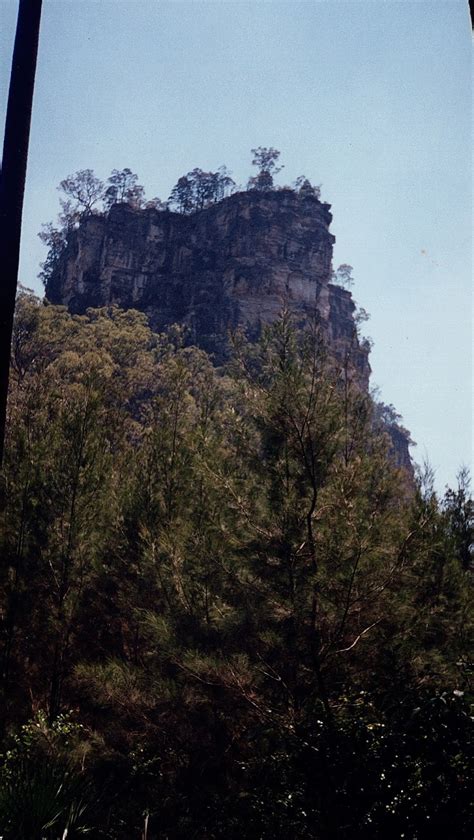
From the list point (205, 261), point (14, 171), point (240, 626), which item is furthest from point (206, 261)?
point (14, 171)

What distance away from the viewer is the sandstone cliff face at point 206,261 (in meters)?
54.2

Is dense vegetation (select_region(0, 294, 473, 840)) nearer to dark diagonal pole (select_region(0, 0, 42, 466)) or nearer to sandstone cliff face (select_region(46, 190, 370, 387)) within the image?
dark diagonal pole (select_region(0, 0, 42, 466))

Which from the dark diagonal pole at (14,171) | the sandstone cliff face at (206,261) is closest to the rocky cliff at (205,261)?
the sandstone cliff face at (206,261)

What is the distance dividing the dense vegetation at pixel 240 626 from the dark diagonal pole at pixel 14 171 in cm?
297

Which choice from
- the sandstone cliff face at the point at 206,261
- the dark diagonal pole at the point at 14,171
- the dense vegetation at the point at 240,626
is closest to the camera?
the dark diagonal pole at the point at 14,171

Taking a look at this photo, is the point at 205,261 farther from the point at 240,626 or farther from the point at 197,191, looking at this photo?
the point at 240,626

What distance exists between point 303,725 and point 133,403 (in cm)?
2695

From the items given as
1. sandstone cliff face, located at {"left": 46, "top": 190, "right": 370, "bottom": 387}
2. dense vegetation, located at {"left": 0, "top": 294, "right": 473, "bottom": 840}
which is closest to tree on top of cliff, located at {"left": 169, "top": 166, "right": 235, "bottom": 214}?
sandstone cliff face, located at {"left": 46, "top": 190, "right": 370, "bottom": 387}

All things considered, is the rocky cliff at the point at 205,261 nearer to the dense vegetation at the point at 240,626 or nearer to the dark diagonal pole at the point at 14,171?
the dense vegetation at the point at 240,626

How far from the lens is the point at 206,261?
57.1 m

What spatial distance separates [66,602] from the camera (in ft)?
32.2

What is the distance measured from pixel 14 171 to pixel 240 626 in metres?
4.76

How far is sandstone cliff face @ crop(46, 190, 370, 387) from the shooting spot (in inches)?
2136

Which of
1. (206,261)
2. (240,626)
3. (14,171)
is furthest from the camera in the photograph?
(206,261)
